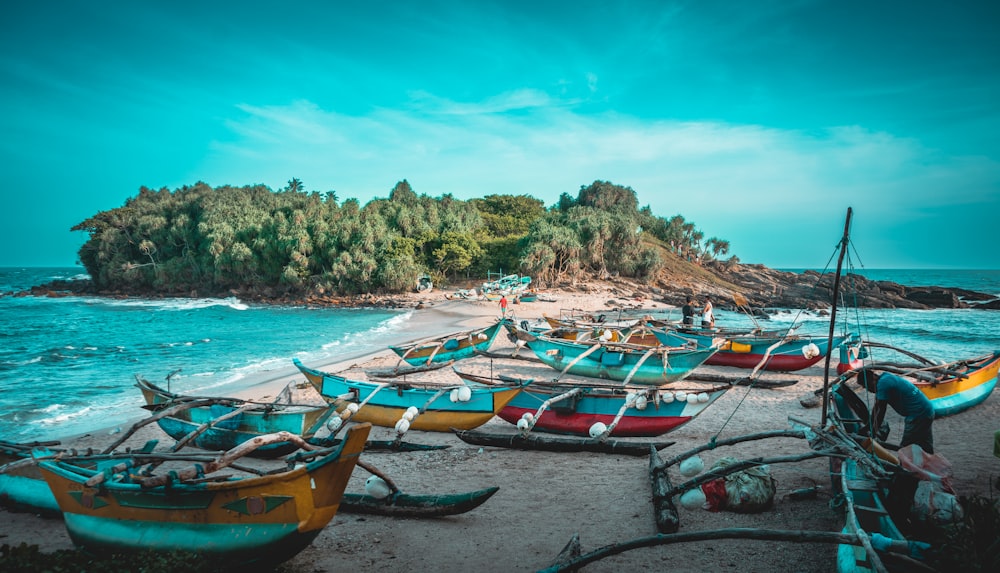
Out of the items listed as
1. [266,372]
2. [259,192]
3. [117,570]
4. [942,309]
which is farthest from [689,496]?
[259,192]

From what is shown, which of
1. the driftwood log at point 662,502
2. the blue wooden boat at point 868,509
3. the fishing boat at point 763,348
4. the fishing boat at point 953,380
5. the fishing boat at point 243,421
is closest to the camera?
the blue wooden boat at point 868,509

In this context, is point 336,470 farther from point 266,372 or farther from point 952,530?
point 266,372

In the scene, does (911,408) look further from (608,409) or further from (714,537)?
(608,409)

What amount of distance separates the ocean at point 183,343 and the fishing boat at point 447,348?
3.95m

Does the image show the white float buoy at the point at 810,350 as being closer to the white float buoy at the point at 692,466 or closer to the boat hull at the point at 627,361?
the boat hull at the point at 627,361

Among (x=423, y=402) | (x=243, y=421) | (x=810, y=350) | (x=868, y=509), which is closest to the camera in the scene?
(x=868, y=509)

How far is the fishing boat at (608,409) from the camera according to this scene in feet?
30.0

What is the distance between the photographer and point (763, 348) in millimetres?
16062

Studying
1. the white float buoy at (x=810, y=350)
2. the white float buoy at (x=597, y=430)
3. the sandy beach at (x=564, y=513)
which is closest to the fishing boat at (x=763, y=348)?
the white float buoy at (x=810, y=350)

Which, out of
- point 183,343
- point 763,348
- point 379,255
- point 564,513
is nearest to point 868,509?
point 564,513

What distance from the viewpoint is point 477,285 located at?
45250 mm

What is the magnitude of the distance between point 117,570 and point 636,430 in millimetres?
7987

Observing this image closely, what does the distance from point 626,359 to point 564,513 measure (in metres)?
7.90

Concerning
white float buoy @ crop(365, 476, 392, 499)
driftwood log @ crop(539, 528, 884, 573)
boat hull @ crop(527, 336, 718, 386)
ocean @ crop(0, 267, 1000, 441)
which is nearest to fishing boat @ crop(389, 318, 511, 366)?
boat hull @ crop(527, 336, 718, 386)
